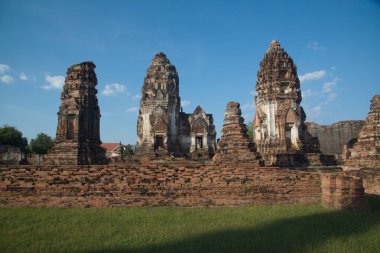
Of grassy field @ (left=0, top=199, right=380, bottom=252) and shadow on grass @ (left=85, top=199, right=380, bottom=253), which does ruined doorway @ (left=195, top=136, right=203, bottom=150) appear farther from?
shadow on grass @ (left=85, top=199, right=380, bottom=253)

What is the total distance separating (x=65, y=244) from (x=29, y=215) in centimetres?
237

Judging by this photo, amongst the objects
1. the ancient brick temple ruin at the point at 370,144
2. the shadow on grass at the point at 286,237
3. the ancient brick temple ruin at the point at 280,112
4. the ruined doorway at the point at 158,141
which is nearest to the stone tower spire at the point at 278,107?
the ancient brick temple ruin at the point at 280,112

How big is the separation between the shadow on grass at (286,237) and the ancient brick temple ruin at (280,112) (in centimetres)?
1052

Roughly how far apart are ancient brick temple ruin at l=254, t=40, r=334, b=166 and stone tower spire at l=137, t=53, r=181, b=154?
7965 mm

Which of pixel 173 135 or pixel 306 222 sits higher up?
pixel 173 135

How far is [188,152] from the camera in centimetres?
2600

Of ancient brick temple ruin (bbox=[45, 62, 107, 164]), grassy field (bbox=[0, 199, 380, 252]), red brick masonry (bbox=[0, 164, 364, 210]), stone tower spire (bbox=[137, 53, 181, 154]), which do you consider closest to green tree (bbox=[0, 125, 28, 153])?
stone tower spire (bbox=[137, 53, 181, 154])

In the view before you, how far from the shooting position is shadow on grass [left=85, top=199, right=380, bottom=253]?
461 centimetres

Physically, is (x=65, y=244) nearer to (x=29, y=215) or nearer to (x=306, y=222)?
(x=29, y=215)

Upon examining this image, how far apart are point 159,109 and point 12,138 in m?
20.0

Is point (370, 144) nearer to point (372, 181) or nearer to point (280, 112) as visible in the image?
point (372, 181)

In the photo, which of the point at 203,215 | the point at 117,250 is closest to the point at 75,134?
the point at 203,215

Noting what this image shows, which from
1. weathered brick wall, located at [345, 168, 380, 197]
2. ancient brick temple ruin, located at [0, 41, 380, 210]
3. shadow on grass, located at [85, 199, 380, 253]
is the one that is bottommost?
shadow on grass, located at [85, 199, 380, 253]

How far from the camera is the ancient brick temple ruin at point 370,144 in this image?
12.5m
